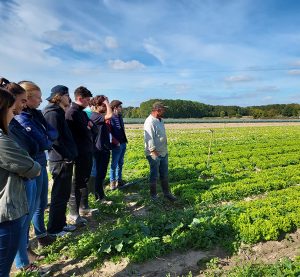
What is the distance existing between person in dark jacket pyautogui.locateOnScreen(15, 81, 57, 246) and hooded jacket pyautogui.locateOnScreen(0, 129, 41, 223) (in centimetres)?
128

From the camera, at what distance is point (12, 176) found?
9.48 ft

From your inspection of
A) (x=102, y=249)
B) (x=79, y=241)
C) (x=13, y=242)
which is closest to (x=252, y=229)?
(x=102, y=249)

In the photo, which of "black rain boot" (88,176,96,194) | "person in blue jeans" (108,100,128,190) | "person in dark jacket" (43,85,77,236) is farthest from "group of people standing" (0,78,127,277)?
"person in blue jeans" (108,100,128,190)

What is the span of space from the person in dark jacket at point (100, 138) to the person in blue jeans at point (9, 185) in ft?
13.0

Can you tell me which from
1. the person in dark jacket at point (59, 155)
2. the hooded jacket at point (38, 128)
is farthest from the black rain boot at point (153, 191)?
the hooded jacket at point (38, 128)

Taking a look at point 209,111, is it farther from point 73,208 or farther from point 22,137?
point 22,137

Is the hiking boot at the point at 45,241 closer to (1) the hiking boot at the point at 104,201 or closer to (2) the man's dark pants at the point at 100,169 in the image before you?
(1) the hiking boot at the point at 104,201

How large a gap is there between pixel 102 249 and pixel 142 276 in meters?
0.72

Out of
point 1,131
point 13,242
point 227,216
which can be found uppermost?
point 1,131

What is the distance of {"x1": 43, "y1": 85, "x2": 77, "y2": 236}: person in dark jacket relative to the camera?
16.1 feet

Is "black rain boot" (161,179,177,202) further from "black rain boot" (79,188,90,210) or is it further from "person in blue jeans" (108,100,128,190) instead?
"black rain boot" (79,188,90,210)

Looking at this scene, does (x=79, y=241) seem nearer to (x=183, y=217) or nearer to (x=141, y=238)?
(x=141, y=238)

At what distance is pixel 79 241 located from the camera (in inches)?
193

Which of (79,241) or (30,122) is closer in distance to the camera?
(30,122)
